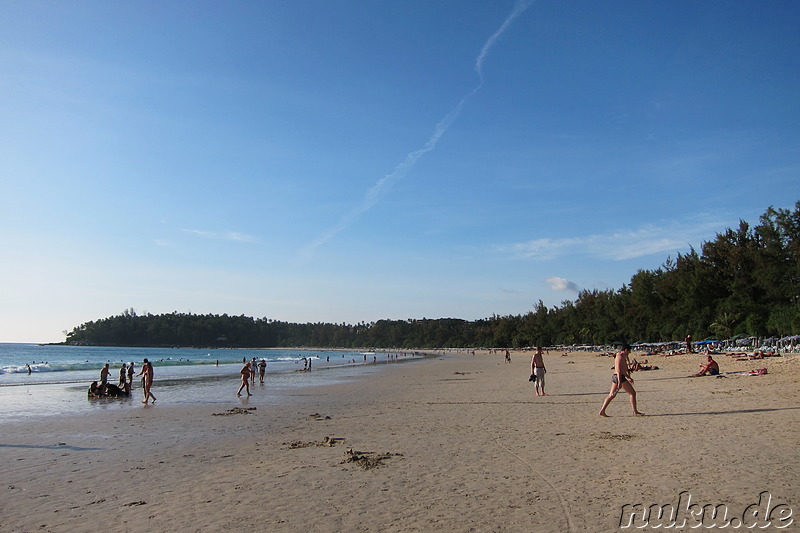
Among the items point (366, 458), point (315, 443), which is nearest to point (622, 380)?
point (366, 458)

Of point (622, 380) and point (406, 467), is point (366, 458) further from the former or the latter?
point (622, 380)

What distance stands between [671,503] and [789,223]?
67194mm

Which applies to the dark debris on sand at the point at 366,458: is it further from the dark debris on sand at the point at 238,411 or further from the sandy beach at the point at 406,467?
the dark debris on sand at the point at 238,411


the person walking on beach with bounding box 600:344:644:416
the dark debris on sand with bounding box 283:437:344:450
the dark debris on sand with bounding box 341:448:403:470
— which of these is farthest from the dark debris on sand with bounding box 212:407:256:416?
the person walking on beach with bounding box 600:344:644:416

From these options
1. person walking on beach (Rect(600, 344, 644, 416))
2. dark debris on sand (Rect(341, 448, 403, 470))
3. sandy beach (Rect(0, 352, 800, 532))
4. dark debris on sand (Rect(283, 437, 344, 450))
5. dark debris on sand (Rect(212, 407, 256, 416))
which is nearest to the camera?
sandy beach (Rect(0, 352, 800, 532))

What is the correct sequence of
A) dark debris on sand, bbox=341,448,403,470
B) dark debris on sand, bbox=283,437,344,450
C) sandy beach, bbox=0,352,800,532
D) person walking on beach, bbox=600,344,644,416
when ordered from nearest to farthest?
sandy beach, bbox=0,352,800,532, dark debris on sand, bbox=341,448,403,470, dark debris on sand, bbox=283,437,344,450, person walking on beach, bbox=600,344,644,416

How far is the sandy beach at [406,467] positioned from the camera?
6262 mm

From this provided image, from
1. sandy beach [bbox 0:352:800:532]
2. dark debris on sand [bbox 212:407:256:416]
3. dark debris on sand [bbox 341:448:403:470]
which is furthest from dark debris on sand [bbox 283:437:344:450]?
dark debris on sand [bbox 212:407:256:416]

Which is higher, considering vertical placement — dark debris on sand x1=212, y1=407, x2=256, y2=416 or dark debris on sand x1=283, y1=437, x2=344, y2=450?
dark debris on sand x1=283, y1=437, x2=344, y2=450

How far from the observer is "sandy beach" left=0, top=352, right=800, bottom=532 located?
6262mm


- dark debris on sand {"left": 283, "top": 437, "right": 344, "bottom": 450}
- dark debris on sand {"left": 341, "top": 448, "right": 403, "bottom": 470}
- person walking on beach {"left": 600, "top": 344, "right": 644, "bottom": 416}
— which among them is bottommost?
dark debris on sand {"left": 283, "top": 437, "right": 344, "bottom": 450}

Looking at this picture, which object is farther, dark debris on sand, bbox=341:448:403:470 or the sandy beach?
dark debris on sand, bbox=341:448:403:470

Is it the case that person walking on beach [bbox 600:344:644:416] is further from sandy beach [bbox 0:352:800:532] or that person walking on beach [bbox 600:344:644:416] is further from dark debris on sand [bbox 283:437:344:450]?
dark debris on sand [bbox 283:437:344:450]

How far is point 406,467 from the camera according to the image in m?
8.62
